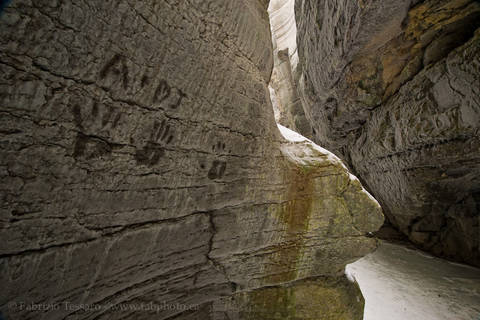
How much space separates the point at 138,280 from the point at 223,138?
1.40m

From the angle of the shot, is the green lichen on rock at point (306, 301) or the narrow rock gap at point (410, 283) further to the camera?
the narrow rock gap at point (410, 283)

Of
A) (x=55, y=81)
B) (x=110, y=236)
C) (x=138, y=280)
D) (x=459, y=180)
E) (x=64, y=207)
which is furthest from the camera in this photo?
(x=459, y=180)

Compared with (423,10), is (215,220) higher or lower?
lower

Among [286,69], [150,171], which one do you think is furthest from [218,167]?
[286,69]

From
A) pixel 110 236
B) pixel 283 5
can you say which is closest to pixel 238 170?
pixel 110 236

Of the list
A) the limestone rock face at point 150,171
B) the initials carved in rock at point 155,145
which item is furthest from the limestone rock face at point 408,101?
the initials carved in rock at point 155,145

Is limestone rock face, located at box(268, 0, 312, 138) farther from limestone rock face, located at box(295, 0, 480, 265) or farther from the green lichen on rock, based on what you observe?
the green lichen on rock

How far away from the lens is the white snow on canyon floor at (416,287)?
412 centimetres

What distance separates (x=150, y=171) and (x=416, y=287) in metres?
6.79

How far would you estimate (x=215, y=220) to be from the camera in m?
2.14

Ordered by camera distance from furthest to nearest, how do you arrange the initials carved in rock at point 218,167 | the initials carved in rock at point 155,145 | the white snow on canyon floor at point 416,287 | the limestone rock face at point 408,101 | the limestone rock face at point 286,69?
the limestone rock face at point 286,69 → the limestone rock face at point 408,101 → the white snow on canyon floor at point 416,287 → the initials carved in rock at point 218,167 → the initials carved in rock at point 155,145

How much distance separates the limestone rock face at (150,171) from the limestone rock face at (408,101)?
412 centimetres

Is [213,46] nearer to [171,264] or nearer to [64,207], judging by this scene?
[64,207]

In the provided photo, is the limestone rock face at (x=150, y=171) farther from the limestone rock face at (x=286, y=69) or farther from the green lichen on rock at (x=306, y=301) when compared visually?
the limestone rock face at (x=286, y=69)
